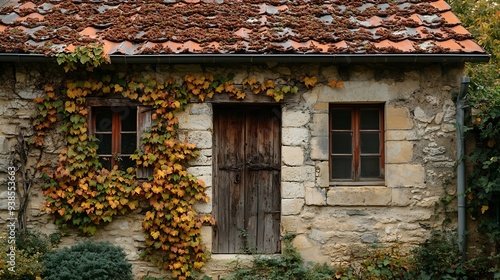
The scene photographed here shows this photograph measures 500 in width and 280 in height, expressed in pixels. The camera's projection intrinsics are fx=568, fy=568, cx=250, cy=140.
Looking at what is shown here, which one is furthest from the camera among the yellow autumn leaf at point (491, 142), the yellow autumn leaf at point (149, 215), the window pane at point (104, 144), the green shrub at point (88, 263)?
the window pane at point (104, 144)

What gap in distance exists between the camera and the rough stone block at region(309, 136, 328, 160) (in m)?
6.75

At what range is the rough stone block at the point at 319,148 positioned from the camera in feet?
22.1

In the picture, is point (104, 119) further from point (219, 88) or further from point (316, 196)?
point (316, 196)

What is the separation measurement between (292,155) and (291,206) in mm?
605

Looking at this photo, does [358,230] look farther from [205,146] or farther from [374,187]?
[205,146]

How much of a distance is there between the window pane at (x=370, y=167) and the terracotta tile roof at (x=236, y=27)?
4.46 feet

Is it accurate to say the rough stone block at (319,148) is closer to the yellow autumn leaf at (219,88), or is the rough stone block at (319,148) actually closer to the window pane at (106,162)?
the yellow autumn leaf at (219,88)

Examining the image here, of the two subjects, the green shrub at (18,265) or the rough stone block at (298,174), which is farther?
the rough stone block at (298,174)

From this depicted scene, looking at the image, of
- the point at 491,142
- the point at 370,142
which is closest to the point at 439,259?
the point at 491,142

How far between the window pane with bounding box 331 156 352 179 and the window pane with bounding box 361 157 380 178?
16cm

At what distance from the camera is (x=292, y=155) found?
6.77 metres

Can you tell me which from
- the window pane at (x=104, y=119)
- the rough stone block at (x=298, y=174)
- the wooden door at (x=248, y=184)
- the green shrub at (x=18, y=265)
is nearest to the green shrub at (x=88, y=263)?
the green shrub at (x=18, y=265)

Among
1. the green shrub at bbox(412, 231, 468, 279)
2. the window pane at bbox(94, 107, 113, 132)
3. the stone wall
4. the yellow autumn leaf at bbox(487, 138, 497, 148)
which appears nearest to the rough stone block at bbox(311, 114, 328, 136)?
the stone wall

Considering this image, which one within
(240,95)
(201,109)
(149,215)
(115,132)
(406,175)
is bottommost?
(149,215)
